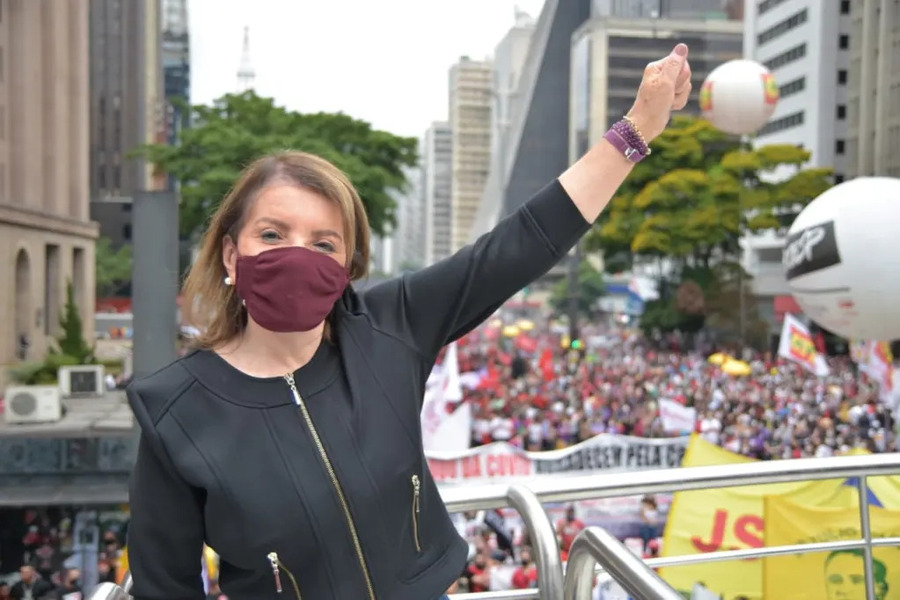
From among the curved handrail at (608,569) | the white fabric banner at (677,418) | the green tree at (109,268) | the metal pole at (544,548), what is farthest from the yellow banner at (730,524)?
the green tree at (109,268)

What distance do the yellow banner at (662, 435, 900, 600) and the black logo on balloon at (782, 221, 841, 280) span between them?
3.98 m

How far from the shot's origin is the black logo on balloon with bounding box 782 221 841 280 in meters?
9.70

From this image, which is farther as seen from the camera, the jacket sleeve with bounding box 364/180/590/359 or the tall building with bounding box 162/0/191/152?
the tall building with bounding box 162/0/191/152

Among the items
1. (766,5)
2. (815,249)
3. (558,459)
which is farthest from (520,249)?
(766,5)

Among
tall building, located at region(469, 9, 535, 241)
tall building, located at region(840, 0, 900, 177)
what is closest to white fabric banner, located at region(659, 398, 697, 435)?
tall building, located at region(840, 0, 900, 177)

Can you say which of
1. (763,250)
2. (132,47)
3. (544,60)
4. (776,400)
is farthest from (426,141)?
(776,400)

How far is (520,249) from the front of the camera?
1694mm

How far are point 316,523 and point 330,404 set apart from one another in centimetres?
19

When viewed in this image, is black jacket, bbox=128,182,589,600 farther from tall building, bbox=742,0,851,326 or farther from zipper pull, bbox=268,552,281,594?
tall building, bbox=742,0,851,326

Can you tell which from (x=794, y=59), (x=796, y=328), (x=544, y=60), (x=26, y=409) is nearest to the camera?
(x=26, y=409)

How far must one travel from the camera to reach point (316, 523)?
152 centimetres

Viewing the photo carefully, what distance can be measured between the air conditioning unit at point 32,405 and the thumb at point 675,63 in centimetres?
1478

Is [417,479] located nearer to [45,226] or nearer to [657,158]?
[45,226]

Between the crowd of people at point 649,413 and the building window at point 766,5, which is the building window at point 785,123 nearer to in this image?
the building window at point 766,5
